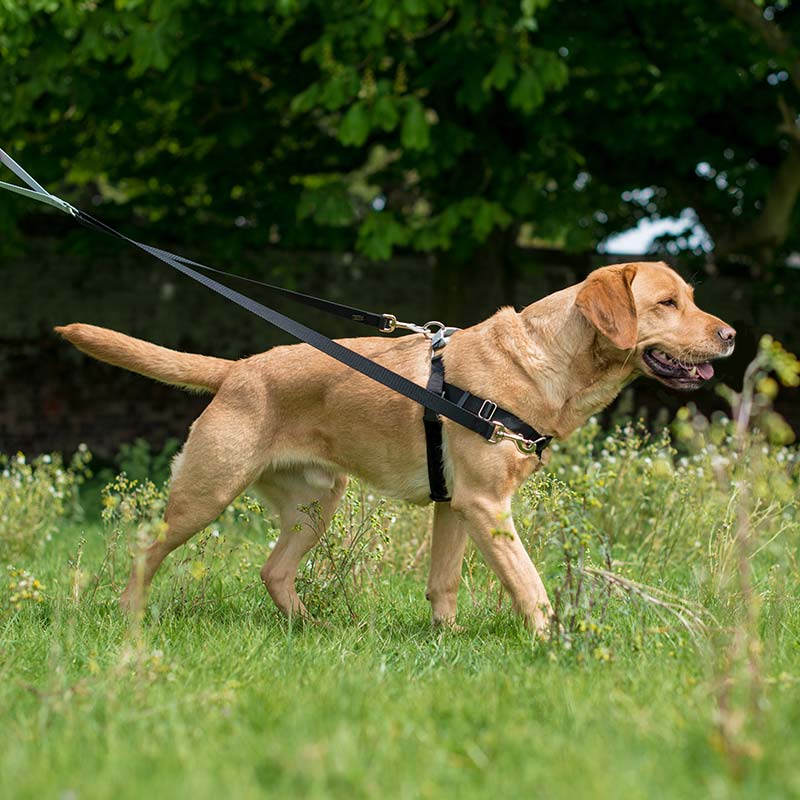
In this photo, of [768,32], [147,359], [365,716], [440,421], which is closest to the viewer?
[365,716]

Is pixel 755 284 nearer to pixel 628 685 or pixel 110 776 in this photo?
pixel 628 685

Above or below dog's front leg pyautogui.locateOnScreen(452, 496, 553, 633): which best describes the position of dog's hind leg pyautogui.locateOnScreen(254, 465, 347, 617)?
below

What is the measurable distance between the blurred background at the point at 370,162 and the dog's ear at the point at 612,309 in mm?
4168

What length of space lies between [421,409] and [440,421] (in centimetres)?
13

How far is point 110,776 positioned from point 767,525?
14.1 feet

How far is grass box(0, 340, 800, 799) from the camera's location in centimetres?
260

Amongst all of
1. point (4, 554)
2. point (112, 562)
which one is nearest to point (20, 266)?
point (4, 554)

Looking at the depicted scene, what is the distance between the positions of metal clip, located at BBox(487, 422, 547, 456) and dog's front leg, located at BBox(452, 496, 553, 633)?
0.24 m

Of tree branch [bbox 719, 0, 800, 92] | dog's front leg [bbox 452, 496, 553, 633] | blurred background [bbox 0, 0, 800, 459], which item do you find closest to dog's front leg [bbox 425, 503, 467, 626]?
dog's front leg [bbox 452, 496, 553, 633]

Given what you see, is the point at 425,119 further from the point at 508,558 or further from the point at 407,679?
the point at 407,679

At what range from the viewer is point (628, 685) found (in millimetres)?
3463

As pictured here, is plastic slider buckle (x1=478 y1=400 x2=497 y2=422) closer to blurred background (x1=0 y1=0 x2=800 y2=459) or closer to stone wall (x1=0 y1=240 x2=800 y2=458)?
blurred background (x1=0 y1=0 x2=800 y2=459)

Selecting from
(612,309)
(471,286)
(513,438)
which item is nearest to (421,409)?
(513,438)

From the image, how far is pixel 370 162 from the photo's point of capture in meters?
12.6
